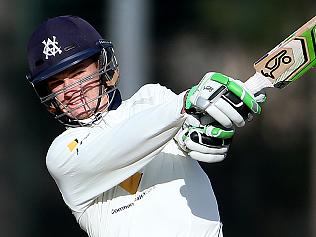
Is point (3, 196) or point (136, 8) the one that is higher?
point (136, 8)

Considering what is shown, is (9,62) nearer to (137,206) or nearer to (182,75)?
(182,75)

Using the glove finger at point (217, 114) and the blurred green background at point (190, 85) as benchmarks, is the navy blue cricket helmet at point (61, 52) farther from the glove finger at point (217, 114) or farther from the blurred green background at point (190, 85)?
the blurred green background at point (190, 85)

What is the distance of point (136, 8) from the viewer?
24.2ft

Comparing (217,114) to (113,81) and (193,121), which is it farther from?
(113,81)

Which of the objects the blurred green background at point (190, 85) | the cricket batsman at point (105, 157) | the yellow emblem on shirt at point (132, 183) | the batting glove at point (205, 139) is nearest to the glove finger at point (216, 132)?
the batting glove at point (205, 139)

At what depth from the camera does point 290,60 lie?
3461 millimetres

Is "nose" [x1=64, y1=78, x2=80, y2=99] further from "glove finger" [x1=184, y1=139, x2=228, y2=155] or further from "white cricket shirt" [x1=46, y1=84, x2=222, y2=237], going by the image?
"glove finger" [x1=184, y1=139, x2=228, y2=155]

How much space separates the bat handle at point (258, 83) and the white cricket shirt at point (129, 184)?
348 millimetres

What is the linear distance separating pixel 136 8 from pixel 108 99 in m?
3.63

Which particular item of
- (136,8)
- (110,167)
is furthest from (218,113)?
(136,8)

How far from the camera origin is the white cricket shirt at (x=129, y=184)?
3537mm

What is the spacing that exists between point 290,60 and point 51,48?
2.68ft

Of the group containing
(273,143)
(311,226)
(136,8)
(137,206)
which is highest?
(137,206)

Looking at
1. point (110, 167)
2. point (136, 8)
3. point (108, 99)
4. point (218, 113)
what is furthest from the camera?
point (136, 8)
